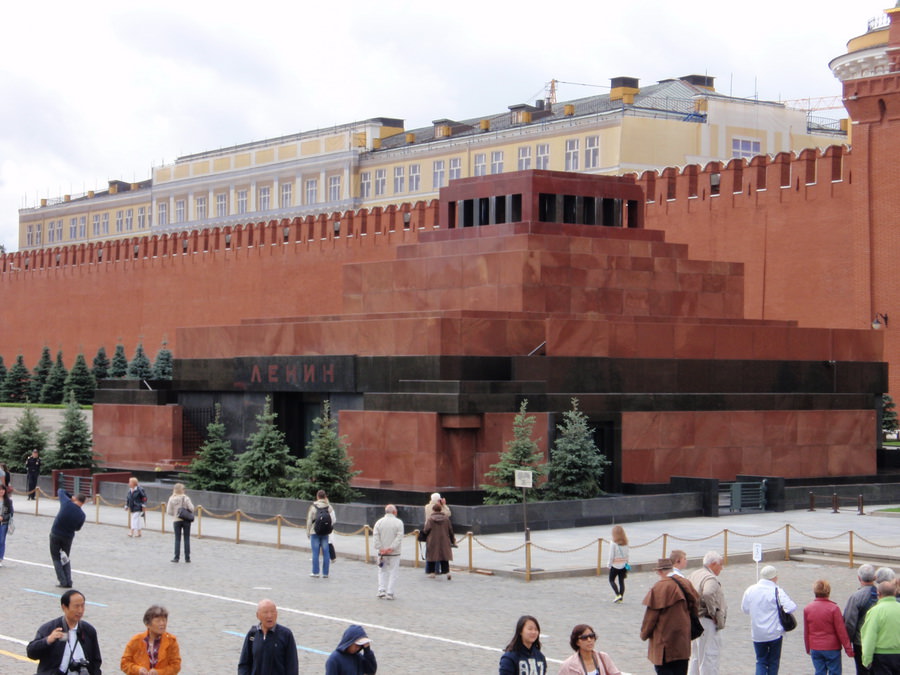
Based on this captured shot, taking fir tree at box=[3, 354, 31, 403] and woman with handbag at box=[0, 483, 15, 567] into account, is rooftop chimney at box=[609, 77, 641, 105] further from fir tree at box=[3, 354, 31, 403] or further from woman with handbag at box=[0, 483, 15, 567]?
woman with handbag at box=[0, 483, 15, 567]

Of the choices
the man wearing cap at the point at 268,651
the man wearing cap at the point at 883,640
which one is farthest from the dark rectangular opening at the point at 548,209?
the man wearing cap at the point at 268,651

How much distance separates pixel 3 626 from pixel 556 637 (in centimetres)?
471

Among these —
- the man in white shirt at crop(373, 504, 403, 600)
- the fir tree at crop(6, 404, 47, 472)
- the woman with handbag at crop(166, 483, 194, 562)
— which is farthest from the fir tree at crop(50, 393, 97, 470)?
the man in white shirt at crop(373, 504, 403, 600)

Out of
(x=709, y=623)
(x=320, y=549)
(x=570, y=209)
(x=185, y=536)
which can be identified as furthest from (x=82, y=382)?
(x=709, y=623)

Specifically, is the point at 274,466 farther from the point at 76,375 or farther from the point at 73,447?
the point at 76,375

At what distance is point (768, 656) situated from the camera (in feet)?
33.1

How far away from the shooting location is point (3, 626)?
12.5 meters

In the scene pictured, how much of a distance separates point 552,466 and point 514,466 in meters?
0.88

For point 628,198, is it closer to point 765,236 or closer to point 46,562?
point 765,236

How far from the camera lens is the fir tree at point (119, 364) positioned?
48.5 m

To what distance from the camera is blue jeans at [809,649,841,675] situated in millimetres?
9844

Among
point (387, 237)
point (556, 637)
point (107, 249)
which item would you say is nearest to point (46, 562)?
point (556, 637)

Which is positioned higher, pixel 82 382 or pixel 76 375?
pixel 76 375

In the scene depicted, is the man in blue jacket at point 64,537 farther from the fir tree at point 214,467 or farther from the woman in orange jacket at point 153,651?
the fir tree at point 214,467
